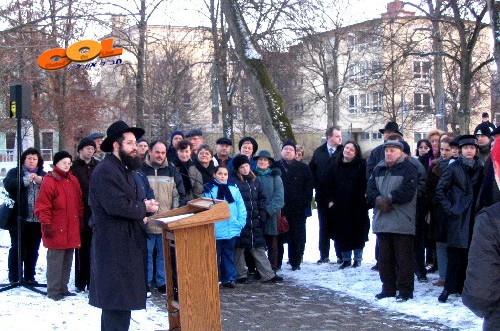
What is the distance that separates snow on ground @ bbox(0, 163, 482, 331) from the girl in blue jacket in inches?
Answer: 42.5

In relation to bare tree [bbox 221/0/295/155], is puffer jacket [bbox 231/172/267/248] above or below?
below

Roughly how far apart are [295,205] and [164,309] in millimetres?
3373

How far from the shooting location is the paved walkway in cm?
792

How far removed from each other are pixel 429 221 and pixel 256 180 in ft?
8.11

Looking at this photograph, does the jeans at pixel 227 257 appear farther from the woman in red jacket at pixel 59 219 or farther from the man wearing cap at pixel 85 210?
the woman in red jacket at pixel 59 219

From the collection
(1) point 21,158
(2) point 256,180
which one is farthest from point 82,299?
(2) point 256,180

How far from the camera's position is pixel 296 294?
9.73m

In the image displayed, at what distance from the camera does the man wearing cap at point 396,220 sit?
29.0ft

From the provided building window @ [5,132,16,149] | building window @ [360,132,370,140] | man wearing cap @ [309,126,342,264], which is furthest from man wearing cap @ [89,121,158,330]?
building window @ [360,132,370,140]

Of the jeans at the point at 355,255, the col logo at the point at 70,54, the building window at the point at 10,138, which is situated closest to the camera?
the jeans at the point at 355,255

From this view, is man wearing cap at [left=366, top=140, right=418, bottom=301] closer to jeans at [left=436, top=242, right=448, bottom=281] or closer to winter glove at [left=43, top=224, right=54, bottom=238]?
jeans at [left=436, top=242, right=448, bottom=281]

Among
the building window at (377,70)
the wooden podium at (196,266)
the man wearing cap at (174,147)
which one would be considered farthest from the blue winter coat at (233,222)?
the building window at (377,70)

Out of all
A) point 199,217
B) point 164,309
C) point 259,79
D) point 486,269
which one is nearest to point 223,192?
point 164,309

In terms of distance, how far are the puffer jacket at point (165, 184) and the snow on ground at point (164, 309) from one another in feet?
4.85
